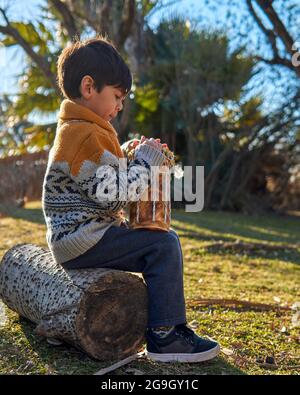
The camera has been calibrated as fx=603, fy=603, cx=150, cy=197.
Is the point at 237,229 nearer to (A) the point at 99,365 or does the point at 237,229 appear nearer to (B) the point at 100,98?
(B) the point at 100,98

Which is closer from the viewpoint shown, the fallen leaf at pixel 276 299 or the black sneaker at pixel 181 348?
the black sneaker at pixel 181 348

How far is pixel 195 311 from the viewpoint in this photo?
147 inches

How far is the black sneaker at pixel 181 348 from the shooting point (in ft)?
8.68

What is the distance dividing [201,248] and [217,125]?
20.8ft

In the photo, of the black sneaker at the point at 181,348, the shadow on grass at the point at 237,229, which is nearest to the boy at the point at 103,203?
the black sneaker at the point at 181,348

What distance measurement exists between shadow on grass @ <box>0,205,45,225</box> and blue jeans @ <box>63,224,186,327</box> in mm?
5586

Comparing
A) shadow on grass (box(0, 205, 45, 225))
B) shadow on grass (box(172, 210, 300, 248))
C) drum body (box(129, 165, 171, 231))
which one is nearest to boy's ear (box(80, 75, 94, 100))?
drum body (box(129, 165, 171, 231))

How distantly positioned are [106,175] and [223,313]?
1526 mm

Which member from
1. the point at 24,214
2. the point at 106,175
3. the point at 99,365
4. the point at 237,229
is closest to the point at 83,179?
the point at 106,175

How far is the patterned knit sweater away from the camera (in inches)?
105

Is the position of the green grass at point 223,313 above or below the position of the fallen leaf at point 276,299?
above

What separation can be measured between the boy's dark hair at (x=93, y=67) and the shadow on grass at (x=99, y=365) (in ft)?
3.89

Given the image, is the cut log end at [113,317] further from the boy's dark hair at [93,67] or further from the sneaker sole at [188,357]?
the boy's dark hair at [93,67]
